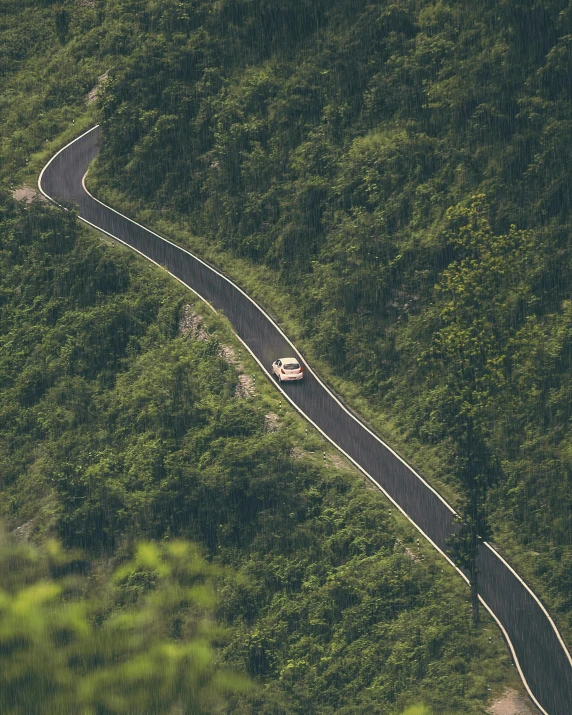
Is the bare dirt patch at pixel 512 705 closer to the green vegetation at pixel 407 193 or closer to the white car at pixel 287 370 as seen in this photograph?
the green vegetation at pixel 407 193

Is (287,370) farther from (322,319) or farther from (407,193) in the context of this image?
(407,193)

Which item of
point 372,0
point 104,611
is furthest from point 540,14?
point 104,611

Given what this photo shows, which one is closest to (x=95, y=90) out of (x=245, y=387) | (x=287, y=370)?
(x=245, y=387)

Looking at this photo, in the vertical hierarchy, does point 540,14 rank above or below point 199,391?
above

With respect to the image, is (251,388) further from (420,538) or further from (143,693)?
(143,693)

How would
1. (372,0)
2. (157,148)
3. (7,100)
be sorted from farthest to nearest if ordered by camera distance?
(7,100), (157,148), (372,0)

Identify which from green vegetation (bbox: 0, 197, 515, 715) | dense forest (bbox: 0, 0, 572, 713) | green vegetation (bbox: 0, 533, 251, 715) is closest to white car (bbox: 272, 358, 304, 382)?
green vegetation (bbox: 0, 197, 515, 715)

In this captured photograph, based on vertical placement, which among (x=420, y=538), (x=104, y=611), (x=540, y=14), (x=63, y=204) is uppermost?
(x=540, y=14)
